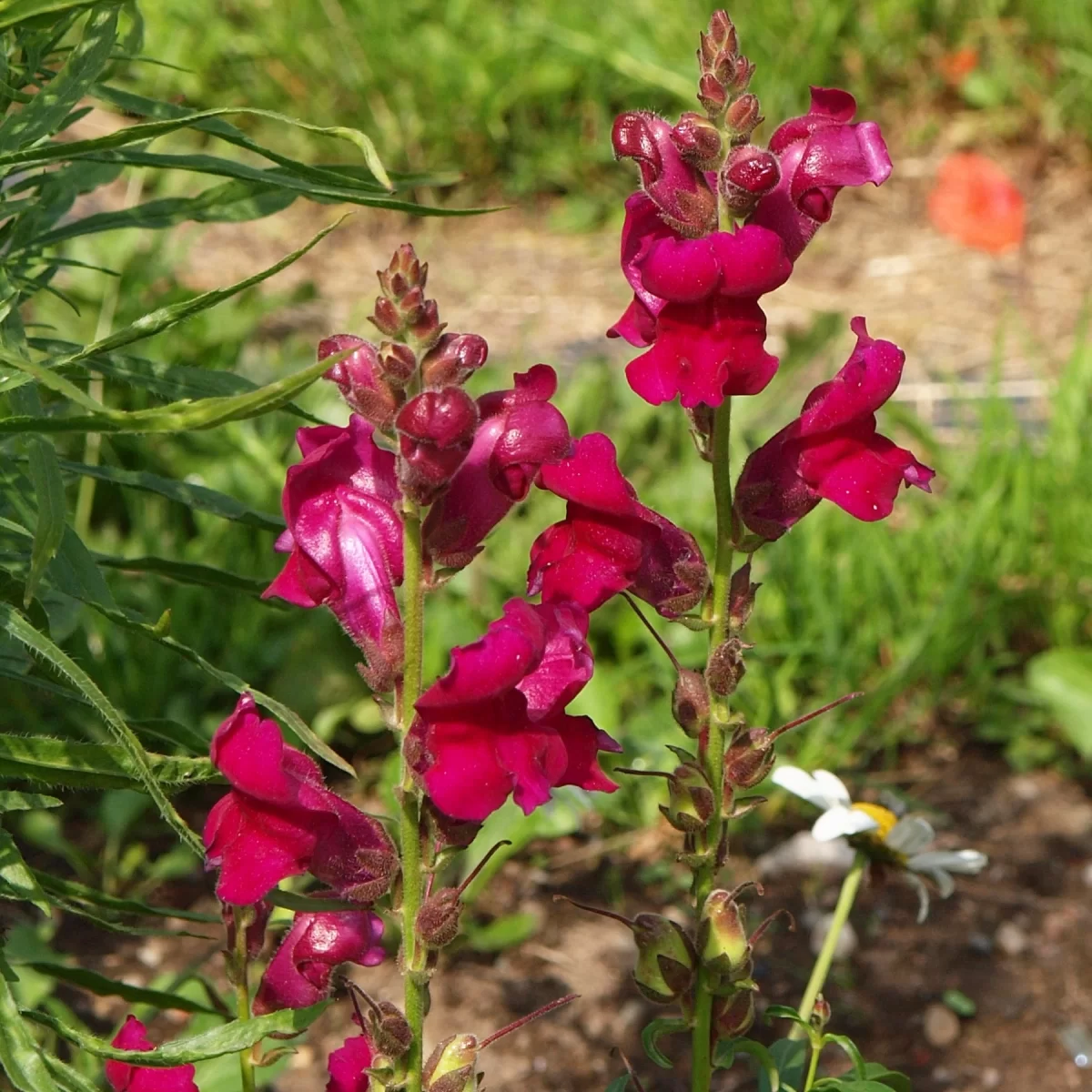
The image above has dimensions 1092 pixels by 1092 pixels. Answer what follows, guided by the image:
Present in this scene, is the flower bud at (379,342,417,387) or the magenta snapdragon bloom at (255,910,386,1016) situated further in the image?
the magenta snapdragon bloom at (255,910,386,1016)

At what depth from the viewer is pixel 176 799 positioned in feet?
8.72

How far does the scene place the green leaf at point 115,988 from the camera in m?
1.39

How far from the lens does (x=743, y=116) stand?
46.2 inches

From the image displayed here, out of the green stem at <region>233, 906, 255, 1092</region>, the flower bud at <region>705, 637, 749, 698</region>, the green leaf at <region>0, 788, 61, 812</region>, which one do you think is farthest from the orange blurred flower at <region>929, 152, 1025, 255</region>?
the green leaf at <region>0, 788, 61, 812</region>

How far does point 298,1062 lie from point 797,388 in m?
1.86

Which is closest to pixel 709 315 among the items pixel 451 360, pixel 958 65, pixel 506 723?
pixel 451 360

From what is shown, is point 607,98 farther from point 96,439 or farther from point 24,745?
point 24,745

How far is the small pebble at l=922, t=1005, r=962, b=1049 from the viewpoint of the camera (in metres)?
2.22

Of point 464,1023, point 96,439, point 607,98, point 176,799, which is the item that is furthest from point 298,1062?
point 607,98

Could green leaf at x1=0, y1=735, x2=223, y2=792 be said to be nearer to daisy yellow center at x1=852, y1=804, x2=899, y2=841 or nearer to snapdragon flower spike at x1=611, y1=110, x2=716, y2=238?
snapdragon flower spike at x1=611, y1=110, x2=716, y2=238

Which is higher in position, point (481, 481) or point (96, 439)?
point (481, 481)

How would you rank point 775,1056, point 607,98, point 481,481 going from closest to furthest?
point 481,481 → point 775,1056 → point 607,98

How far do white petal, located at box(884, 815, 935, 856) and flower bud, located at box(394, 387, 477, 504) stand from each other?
80 cm

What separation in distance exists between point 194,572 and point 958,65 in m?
4.00
